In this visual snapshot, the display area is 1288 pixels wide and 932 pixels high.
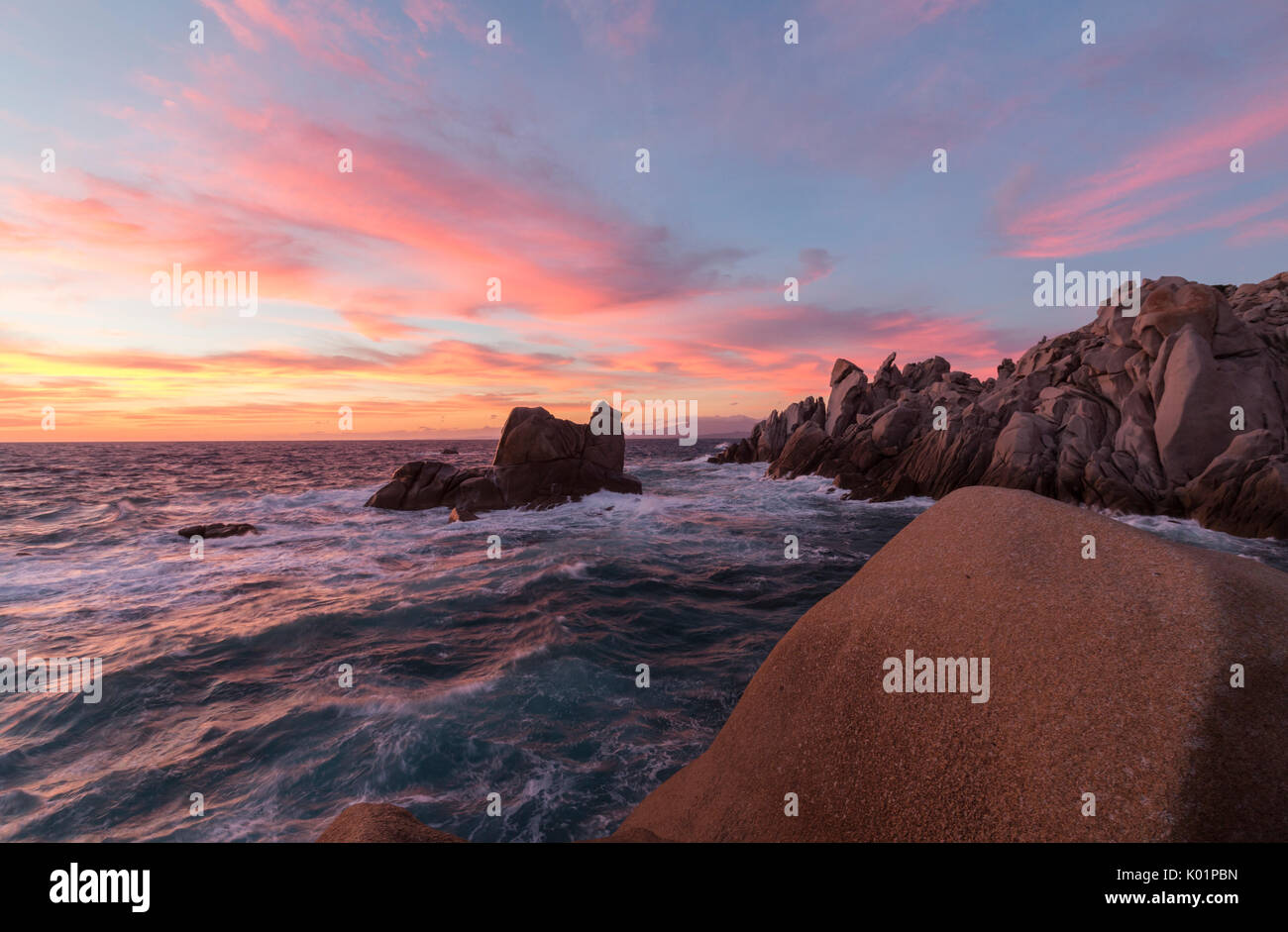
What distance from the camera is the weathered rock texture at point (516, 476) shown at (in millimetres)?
32281

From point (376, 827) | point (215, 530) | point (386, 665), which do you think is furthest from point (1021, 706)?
point (215, 530)

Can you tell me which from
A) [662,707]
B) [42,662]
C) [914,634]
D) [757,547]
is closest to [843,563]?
[757,547]

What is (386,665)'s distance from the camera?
11703 millimetres

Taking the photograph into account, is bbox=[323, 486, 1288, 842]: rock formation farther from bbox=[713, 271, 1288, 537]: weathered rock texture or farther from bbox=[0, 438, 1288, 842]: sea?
bbox=[713, 271, 1288, 537]: weathered rock texture

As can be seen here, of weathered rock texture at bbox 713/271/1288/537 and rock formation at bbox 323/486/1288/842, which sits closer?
rock formation at bbox 323/486/1288/842

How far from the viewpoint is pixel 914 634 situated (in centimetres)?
425

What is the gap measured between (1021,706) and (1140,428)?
35.8 metres

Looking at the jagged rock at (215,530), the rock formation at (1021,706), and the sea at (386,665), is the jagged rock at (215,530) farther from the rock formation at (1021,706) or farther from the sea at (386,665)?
the rock formation at (1021,706)

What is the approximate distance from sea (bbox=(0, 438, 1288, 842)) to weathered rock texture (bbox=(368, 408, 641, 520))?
539 centimetres

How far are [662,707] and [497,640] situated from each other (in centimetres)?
508

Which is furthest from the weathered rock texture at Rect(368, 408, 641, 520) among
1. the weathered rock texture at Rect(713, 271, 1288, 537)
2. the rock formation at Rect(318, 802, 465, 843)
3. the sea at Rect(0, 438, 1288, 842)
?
the rock formation at Rect(318, 802, 465, 843)

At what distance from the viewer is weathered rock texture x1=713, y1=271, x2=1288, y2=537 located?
24.8 meters
